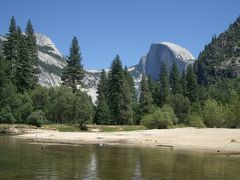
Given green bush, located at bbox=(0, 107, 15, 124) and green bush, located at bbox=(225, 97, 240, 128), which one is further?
green bush, located at bbox=(0, 107, 15, 124)

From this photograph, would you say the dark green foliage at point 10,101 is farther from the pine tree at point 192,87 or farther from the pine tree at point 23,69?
the pine tree at point 192,87

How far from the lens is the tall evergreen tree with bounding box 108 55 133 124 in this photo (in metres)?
95.2

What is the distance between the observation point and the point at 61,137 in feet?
178

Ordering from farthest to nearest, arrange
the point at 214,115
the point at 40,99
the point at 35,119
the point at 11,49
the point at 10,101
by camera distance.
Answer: the point at 11,49 → the point at 40,99 → the point at 10,101 → the point at 35,119 → the point at 214,115

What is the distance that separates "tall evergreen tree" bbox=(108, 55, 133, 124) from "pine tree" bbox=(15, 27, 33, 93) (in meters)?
19.6

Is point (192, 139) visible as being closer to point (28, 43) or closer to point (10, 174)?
point (10, 174)

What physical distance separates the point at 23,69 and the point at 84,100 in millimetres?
23617

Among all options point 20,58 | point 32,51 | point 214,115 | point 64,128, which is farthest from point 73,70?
point 214,115

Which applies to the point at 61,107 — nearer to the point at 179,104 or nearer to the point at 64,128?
the point at 64,128

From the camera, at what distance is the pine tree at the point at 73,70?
109 metres

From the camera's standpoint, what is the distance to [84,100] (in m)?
78.7

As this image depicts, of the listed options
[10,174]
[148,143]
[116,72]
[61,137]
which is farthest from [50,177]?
[116,72]

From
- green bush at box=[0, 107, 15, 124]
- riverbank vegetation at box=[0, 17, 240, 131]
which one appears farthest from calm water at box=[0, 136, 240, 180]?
green bush at box=[0, 107, 15, 124]

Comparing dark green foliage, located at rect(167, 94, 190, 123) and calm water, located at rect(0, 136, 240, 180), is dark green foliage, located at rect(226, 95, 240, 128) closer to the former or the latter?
calm water, located at rect(0, 136, 240, 180)
